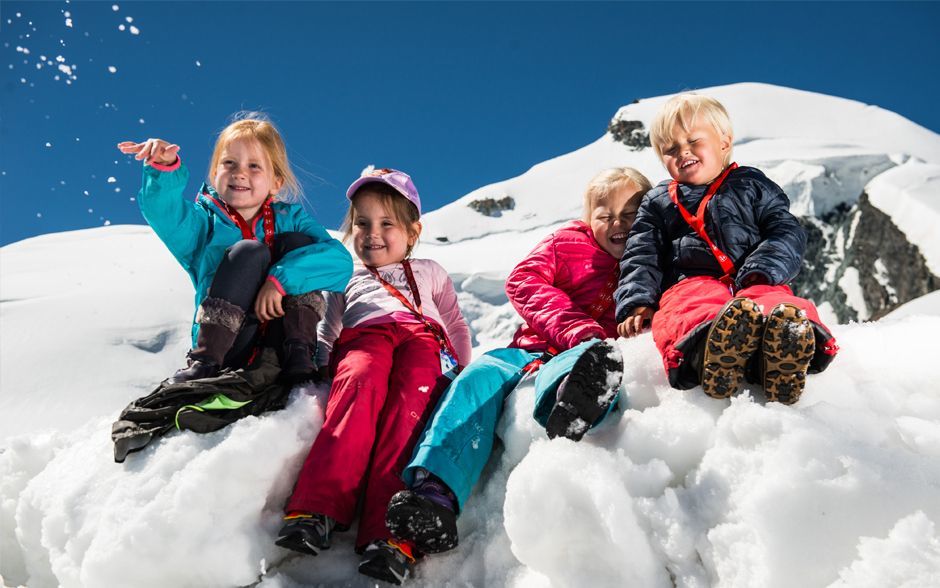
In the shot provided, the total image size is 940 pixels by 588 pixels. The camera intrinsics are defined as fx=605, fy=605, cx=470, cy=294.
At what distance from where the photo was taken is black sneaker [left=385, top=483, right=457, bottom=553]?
1486 millimetres

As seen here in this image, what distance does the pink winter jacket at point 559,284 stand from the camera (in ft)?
6.94

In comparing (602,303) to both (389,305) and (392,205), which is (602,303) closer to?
(389,305)

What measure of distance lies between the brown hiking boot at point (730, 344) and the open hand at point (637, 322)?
1.67 ft

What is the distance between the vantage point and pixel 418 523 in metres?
1.48

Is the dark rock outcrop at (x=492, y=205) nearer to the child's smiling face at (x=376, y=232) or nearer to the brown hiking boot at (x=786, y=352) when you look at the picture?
the child's smiling face at (x=376, y=232)

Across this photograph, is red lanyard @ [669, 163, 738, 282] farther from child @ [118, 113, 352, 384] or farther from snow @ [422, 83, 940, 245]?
snow @ [422, 83, 940, 245]

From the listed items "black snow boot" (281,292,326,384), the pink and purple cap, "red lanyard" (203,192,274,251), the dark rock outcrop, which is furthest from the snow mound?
the dark rock outcrop

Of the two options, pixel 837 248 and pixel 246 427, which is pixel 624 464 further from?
pixel 837 248

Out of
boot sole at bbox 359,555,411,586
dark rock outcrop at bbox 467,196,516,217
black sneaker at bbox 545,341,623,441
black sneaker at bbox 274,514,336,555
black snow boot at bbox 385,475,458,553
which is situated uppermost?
black sneaker at bbox 545,341,623,441

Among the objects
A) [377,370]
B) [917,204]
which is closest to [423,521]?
[377,370]

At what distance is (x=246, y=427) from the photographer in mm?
1774

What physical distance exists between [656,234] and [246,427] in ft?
4.95

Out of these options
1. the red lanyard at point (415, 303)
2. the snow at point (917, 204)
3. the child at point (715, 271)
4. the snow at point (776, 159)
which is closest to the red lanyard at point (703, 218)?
the child at point (715, 271)

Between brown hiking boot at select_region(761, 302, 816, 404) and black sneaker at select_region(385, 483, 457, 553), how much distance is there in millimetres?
840
